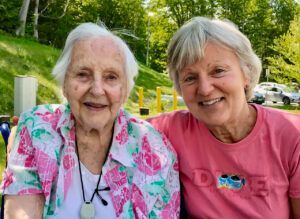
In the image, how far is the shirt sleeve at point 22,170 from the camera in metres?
2.33

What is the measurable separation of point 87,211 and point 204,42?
1096 millimetres

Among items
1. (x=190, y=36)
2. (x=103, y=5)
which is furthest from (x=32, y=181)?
(x=103, y=5)

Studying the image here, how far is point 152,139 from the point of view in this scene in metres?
2.66

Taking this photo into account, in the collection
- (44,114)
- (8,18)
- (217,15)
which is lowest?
(44,114)

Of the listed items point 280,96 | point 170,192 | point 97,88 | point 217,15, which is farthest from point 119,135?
point 217,15

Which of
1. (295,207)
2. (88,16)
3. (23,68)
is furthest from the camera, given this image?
(88,16)

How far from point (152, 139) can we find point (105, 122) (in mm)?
310

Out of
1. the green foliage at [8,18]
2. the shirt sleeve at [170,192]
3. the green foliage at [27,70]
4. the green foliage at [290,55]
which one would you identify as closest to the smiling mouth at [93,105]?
the shirt sleeve at [170,192]

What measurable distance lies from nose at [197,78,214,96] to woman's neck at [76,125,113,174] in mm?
586

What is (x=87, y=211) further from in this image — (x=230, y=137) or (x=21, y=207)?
(x=230, y=137)

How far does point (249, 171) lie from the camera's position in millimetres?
2586

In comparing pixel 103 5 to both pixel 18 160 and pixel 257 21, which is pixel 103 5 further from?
pixel 18 160

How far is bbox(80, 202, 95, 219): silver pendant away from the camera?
2387mm

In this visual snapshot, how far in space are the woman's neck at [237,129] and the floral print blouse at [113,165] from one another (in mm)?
300
